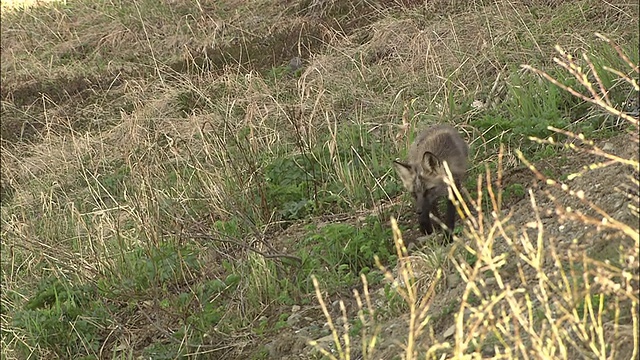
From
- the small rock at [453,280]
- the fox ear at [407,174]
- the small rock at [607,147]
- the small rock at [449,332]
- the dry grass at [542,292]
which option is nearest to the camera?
the dry grass at [542,292]

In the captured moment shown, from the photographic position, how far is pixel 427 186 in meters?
6.27

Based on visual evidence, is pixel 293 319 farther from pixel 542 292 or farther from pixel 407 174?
pixel 542 292

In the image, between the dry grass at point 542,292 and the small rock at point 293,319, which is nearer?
the dry grass at point 542,292

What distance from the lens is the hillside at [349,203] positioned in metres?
4.21

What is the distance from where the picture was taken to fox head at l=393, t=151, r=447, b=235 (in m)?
6.24

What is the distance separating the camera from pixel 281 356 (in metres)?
5.70

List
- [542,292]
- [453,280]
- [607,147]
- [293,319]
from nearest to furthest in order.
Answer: [542,292] < [453,280] < [293,319] < [607,147]

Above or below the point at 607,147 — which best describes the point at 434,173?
below

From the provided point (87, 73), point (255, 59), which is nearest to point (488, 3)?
point (255, 59)

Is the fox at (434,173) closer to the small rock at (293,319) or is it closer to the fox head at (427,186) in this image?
the fox head at (427,186)

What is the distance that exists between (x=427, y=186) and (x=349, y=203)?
48.9 inches

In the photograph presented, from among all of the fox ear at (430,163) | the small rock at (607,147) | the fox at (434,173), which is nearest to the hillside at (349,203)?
the small rock at (607,147)

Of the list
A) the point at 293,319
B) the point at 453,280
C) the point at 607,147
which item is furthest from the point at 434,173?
the point at 293,319

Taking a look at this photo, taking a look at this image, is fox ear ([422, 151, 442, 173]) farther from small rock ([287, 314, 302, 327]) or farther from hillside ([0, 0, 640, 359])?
small rock ([287, 314, 302, 327])
